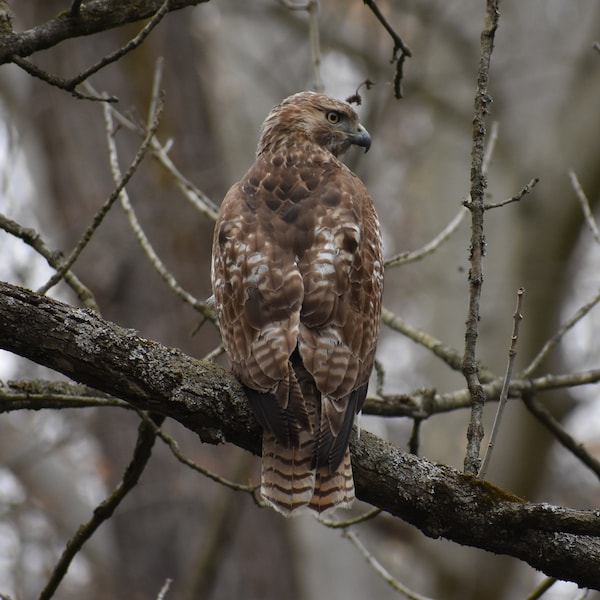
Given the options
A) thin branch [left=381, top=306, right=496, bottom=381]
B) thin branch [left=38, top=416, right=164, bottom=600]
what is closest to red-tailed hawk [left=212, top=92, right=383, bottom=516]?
thin branch [left=38, top=416, right=164, bottom=600]

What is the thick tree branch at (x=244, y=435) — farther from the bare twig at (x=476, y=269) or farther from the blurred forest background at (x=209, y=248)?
the blurred forest background at (x=209, y=248)

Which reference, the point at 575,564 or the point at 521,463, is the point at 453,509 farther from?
the point at 521,463

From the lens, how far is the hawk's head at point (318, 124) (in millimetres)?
5566

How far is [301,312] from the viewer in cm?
391

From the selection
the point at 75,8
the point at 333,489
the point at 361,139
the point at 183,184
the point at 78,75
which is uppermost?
the point at 361,139

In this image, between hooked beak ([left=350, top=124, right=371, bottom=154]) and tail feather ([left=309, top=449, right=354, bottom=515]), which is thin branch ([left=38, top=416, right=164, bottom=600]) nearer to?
tail feather ([left=309, top=449, right=354, bottom=515])

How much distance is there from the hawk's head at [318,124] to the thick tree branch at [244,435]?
2.35 m

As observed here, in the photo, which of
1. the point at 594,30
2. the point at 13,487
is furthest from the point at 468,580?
the point at 13,487

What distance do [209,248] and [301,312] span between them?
224 inches

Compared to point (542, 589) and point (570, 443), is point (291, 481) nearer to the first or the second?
point (542, 589)

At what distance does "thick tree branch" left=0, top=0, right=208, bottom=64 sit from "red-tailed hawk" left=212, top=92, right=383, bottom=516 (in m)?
1.02

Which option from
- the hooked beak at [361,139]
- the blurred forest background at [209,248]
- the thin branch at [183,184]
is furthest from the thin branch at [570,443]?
the blurred forest background at [209,248]

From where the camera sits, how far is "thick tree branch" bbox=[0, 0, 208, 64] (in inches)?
136

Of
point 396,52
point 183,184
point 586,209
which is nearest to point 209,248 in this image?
point 183,184
